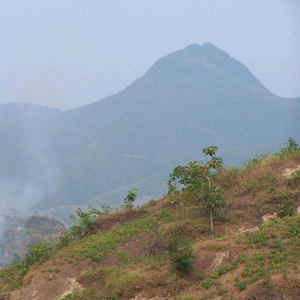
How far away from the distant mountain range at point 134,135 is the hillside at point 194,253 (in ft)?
269

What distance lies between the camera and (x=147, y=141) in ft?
488

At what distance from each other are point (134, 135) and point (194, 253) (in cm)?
14159

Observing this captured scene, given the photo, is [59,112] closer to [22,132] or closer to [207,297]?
[22,132]

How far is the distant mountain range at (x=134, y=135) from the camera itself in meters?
114

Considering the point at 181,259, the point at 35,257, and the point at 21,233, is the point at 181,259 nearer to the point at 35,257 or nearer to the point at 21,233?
the point at 35,257

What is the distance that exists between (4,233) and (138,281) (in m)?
41.3

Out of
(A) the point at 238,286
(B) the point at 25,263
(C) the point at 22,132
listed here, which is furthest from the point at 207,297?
(C) the point at 22,132

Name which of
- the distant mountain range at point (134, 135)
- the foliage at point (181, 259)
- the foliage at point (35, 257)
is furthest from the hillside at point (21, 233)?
the distant mountain range at point (134, 135)

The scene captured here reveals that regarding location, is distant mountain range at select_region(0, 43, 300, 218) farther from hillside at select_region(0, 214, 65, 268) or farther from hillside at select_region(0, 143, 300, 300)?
hillside at select_region(0, 143, 300, 300)

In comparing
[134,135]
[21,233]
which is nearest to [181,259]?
[21,233]

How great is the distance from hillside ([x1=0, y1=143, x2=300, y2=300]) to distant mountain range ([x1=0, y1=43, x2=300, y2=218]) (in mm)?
82018

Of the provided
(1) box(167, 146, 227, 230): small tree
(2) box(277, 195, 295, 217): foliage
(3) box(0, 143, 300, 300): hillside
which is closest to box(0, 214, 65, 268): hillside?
(3) box(0, 143, 300, 300): hillside

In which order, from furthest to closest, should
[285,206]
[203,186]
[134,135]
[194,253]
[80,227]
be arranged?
[134,135] → [80,227] → [285,206] → [203,186] → [194,253]

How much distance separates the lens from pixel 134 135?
150375 mm
